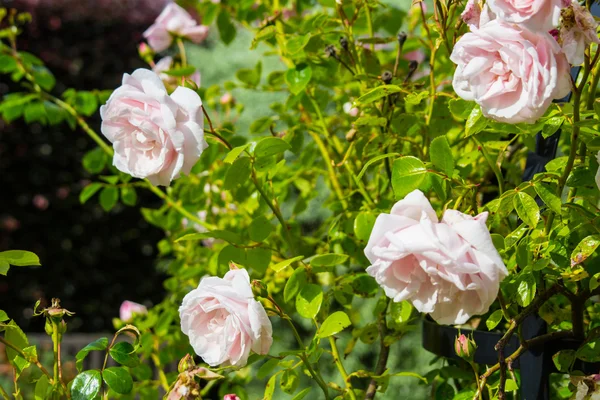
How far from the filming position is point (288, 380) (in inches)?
38.4

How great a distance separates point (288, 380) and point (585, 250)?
42cm

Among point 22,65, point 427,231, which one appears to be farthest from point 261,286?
point 22,65

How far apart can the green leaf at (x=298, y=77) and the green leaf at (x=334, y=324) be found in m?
0.42

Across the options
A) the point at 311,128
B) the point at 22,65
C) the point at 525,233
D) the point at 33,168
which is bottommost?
the point at 33,168

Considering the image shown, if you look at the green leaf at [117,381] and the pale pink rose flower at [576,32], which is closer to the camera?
the pale pink rose flower at [576,32]

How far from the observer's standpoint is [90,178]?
5.19 m

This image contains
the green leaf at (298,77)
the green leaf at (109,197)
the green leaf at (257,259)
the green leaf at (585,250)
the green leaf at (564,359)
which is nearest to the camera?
the green leaf at (585,250)

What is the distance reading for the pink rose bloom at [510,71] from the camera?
651 millimetres

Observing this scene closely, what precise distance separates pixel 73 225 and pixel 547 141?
181 inches

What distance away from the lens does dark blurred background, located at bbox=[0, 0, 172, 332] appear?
5.12 metres

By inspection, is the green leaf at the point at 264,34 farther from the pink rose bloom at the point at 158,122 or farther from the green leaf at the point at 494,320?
the green leaf at the point at 494,320

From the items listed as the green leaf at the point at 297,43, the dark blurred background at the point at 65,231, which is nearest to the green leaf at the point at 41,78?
the green leaf at the point at 297,43

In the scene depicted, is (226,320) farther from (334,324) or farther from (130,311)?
(130,311)

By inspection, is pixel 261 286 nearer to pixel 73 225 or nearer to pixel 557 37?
pixel 557 37
